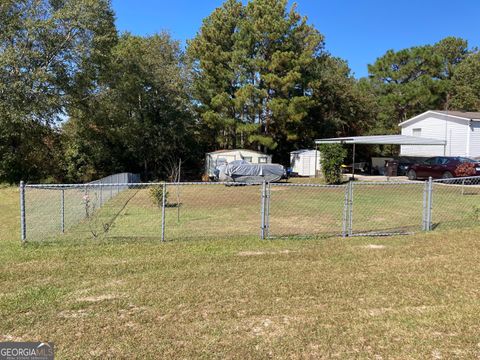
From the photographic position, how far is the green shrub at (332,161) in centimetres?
2227

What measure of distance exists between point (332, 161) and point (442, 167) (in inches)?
217

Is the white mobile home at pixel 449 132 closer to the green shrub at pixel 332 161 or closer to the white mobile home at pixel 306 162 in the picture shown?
the white mobile home at pixel 306 162

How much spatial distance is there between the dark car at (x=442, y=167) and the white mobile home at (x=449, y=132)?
4.75m

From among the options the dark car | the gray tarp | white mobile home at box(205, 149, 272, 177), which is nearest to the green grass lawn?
the dark car

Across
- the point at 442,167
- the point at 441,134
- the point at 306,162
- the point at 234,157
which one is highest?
the point at 441,134

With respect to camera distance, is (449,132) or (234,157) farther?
(234,157)

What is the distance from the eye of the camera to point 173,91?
1169 inches

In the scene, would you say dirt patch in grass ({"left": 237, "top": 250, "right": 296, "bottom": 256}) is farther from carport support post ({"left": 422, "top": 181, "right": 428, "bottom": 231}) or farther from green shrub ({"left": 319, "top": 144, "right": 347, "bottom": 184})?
green shrub ({"left": 319, "top": 144, "right": 347, "bottom": 184})

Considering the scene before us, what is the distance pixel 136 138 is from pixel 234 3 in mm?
13740

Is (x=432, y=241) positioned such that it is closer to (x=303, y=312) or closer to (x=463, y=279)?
(x=463, y=279)

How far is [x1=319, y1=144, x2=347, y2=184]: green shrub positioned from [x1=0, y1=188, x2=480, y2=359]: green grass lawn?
15618 mm

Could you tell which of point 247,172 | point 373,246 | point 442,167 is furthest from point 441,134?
point 373,246

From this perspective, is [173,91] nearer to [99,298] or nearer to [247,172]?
[247,172]

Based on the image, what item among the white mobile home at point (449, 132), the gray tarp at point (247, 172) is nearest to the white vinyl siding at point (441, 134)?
the white mobile home at point (449, 132)
